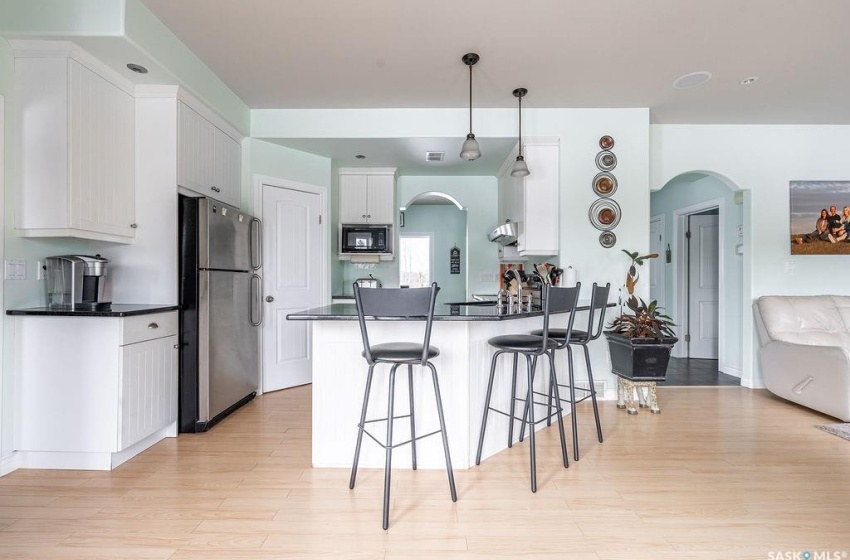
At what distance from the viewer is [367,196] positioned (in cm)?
493

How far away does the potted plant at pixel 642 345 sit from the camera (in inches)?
126

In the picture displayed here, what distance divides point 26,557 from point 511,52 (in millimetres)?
3632

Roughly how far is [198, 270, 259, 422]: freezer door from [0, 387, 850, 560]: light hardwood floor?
0.37 meters

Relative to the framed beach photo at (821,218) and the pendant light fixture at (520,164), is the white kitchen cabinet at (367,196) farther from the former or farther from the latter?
the framed beach photo at (821,218)

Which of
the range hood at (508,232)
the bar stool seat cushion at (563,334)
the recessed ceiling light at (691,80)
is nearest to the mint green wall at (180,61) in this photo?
the range hood at (508,232)

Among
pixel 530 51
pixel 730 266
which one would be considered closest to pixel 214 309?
pixel 530 51

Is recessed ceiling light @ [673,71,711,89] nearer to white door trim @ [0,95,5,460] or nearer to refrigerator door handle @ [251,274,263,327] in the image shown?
refrigerator door handle @ [251,274,263,327]

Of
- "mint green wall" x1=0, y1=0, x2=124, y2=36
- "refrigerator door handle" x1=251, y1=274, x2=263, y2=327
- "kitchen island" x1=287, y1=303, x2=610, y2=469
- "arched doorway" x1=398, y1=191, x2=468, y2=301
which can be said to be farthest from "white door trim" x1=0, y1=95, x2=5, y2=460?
"arched doorway" x1=398, y1=191, x2=468, y2=301

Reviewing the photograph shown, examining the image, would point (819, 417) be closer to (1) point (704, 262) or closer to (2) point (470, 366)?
(1) point (704, 262)

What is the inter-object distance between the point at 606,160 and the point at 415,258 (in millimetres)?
4695

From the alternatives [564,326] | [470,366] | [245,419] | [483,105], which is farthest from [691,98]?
[245,419]

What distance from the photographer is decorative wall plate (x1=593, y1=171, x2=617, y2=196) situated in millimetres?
3787

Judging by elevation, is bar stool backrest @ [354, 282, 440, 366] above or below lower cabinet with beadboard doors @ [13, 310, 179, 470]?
above

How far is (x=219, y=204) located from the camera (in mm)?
3037
